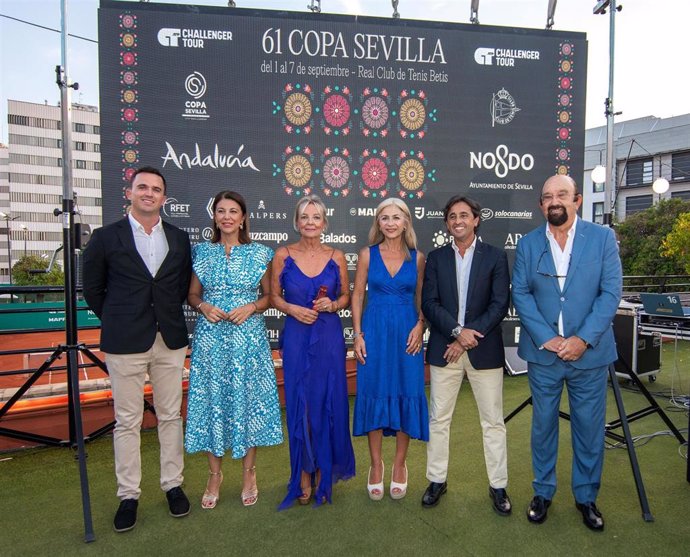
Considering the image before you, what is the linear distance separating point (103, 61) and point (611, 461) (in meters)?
4.22

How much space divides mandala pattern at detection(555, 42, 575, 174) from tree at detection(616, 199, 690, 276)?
19131 mm

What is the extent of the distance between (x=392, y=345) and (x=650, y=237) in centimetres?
2186

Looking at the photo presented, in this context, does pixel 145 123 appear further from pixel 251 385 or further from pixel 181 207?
pixel 251 385

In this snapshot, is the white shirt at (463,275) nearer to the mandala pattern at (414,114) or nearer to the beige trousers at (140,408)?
the mandala pattern at (414,114)

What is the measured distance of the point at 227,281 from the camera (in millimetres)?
2459

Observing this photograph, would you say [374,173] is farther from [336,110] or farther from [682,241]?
[682,241]

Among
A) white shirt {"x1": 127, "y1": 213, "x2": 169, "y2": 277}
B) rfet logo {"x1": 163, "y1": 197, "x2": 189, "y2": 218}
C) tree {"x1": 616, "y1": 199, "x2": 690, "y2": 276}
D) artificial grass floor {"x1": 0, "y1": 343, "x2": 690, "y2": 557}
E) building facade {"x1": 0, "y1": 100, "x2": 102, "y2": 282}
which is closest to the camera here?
artificial grass floor {"x1": 0, "y1": 343, "x2": 690, "y2": 557}

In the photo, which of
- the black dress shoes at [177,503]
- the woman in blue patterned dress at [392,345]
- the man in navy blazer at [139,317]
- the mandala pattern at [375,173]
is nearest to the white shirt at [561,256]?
the woman in blue patterned dress at [392,345]

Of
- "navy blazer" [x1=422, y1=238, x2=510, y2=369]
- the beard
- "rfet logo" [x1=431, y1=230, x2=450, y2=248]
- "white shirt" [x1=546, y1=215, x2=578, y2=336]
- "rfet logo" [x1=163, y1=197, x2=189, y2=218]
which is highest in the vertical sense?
"rfet logo" [x1=163, y1=197, x2=189, y2=218]

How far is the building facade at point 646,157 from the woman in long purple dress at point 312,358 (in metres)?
31.6

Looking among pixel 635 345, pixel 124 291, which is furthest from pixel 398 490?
pixel 635 345

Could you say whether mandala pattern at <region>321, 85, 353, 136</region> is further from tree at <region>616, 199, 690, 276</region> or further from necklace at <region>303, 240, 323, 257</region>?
tree at <region>616, 199, 690, 276</region>

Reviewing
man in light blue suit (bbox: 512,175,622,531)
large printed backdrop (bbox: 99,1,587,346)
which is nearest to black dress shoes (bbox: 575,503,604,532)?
man in light blue suit (bbox: 512,175,622,531)

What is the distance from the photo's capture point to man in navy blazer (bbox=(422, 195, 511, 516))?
8.05ft
